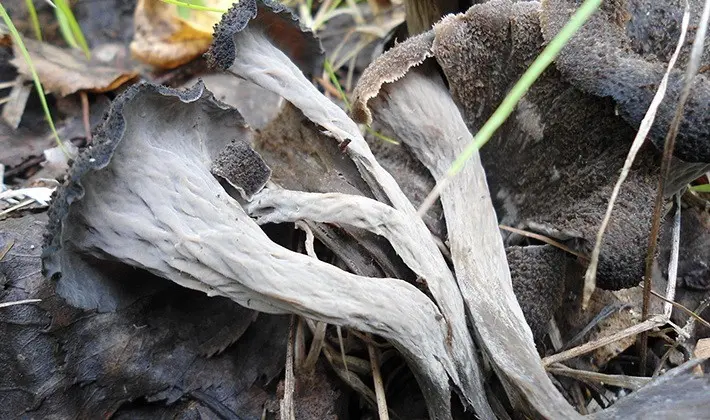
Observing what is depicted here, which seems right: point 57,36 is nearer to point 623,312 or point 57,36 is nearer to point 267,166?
point 267,166

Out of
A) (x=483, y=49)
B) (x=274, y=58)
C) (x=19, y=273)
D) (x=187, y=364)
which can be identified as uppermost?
(x=483, y=49)

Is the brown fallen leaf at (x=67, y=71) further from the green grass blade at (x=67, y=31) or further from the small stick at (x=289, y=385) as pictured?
the small stick at (x=289, y=385)

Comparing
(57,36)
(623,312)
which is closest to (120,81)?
(57,36)

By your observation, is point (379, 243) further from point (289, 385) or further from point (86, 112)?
point (86, 112)

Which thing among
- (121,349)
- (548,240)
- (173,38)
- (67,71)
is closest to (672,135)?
(548,240)

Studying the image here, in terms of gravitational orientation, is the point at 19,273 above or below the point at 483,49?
below

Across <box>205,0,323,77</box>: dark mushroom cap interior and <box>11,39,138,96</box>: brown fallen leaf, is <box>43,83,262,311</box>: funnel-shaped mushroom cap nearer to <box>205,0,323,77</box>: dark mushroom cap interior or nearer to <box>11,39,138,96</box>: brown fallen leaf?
<box>205,0,323,77</box>: dark mushroom cap interior
